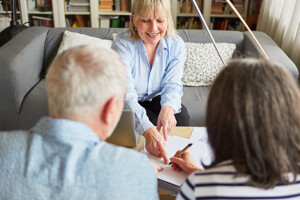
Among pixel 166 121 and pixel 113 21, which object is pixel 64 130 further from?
pixel 113 21

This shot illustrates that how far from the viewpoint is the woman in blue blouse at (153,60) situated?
1.78 metres

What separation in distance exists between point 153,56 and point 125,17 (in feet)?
7.15

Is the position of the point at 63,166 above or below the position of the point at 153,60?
above

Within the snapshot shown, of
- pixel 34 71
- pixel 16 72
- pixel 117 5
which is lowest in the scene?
pixel 34 71

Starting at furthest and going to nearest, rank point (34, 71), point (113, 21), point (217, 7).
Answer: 1. point (113, 21)
2. point (217, 7)
3. point (34, 71)

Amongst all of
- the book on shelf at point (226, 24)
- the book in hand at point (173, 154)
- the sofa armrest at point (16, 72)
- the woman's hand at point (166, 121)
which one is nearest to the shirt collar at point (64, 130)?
the book in hand at point (173, 154)

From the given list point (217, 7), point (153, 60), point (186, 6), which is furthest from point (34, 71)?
point (217, 7)

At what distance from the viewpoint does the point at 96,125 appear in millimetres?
798

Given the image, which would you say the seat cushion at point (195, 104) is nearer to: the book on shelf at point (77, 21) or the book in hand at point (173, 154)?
the book in hand at point (173, 154)

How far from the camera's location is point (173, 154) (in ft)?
4.42

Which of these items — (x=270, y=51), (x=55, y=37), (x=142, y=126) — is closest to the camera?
(x=142, y=126)

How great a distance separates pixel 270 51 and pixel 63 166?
2.19 metres

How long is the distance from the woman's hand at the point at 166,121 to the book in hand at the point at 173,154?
0.23 ft

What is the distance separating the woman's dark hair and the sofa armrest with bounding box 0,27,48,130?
6.09 feet
